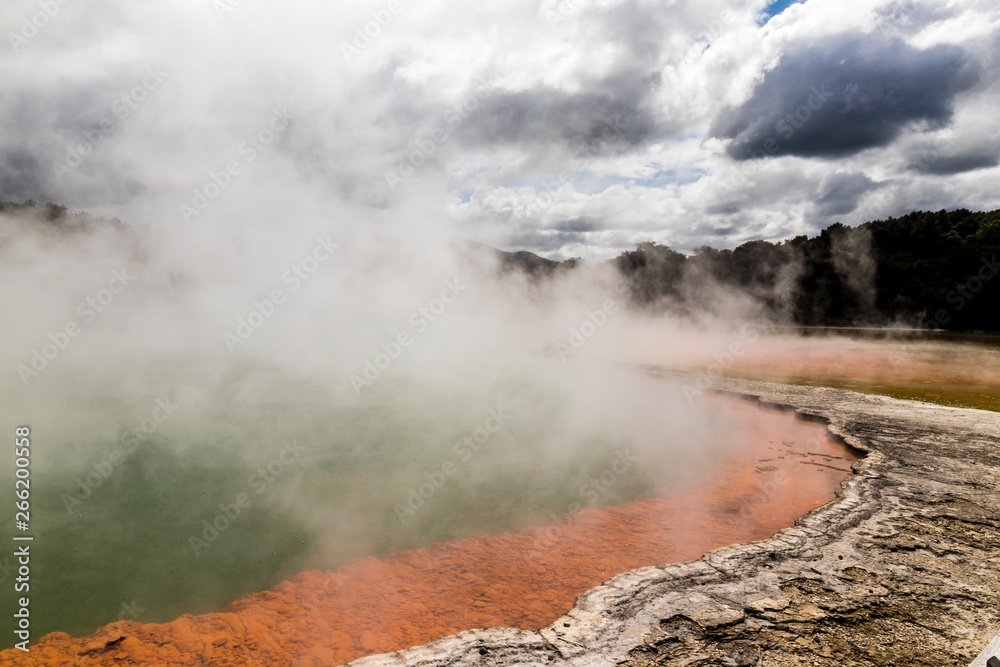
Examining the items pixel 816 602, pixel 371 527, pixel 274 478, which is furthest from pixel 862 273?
pixel 274 478

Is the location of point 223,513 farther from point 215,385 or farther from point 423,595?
point 215,385

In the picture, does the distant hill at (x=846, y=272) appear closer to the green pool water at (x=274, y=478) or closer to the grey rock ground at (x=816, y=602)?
the green pool water at (x=274, y=478)

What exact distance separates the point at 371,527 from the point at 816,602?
10.5 ft

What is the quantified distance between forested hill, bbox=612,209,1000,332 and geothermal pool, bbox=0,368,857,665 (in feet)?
57.8

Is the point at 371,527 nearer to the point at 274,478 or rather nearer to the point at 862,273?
the point at 274,478

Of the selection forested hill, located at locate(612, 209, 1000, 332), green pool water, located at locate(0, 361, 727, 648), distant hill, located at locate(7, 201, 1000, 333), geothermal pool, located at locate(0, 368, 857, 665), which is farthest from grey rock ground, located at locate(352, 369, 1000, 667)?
forested hill, located at locate(612, 209, 1000, 332)

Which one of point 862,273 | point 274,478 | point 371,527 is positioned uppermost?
point 862,273

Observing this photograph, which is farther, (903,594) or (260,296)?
(260,296)

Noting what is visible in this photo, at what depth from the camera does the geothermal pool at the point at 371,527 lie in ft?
9.44

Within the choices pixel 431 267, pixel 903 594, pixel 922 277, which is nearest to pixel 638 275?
pixel 922 277

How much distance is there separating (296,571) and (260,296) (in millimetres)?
12444

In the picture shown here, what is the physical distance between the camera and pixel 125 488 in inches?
172

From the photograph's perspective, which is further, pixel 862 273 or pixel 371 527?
pixel 862 273

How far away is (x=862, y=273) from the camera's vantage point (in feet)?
71.8
